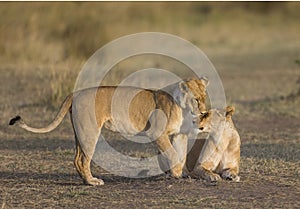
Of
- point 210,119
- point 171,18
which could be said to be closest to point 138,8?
point 171,18

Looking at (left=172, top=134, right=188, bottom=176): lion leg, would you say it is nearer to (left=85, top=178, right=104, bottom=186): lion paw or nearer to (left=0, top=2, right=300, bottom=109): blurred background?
(left=85, top=178, right=104, bottom=186): lion paw

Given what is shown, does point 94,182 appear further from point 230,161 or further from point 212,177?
point 230,161

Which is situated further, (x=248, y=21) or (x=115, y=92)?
(x=248, y=21)

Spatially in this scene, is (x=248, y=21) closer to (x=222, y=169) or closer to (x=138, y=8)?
(x=138, y=8)

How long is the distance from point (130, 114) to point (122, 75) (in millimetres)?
6108

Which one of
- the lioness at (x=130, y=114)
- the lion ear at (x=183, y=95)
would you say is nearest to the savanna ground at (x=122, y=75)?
the lioness at (x=130, y=114)

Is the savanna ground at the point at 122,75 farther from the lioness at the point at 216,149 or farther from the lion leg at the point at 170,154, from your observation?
the lioness at the point at 216,149

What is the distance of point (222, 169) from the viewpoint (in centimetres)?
752

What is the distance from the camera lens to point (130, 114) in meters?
7.28

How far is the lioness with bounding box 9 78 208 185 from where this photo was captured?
7.04 metres

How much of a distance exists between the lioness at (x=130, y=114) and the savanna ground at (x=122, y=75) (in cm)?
31

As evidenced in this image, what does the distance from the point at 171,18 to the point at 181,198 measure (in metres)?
22.3

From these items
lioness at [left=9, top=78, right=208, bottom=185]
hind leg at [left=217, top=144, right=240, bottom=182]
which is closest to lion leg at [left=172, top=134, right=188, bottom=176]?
lioness at [left=9, top=78, right=208, bottom=185]

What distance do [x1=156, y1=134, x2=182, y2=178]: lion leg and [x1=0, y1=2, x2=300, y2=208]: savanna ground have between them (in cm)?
10
